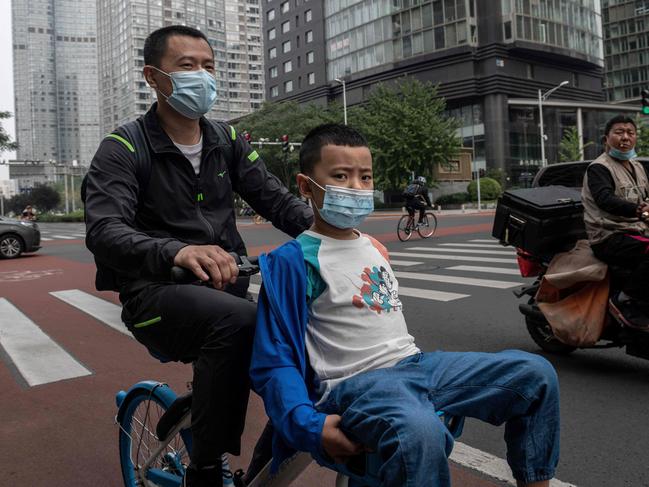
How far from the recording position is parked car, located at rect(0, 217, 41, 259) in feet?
54.5

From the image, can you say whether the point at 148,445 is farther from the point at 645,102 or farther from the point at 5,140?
the point at 5,140

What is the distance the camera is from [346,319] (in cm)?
179

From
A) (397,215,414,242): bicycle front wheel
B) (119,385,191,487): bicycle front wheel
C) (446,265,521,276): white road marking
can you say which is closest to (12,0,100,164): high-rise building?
(397,215,414,242): bicycle front wheel

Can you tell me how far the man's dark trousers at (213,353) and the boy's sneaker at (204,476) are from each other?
4cm

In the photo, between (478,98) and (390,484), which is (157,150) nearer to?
(390,484)

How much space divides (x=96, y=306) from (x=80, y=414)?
4547mm

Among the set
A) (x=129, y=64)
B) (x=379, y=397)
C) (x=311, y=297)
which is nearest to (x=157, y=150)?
(x=311, y=297)

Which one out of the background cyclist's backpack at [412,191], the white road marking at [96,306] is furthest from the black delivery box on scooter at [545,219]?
the background cyclist's backpack at [412,191]

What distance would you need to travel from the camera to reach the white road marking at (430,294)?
791cm

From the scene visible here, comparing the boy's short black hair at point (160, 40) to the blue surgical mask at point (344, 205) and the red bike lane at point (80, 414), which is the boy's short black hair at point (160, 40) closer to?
the blue surgical mask at point (344, 205)

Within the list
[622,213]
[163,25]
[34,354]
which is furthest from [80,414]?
[163,25]

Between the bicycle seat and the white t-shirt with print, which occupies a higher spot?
the white t-shirt with print

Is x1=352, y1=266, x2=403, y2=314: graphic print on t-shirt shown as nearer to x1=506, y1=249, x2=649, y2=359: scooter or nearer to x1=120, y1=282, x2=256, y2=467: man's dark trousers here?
x1=120, y1=282, x2=256, y2=467: man's dark trousers

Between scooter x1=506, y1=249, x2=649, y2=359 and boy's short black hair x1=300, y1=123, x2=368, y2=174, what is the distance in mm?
3073
